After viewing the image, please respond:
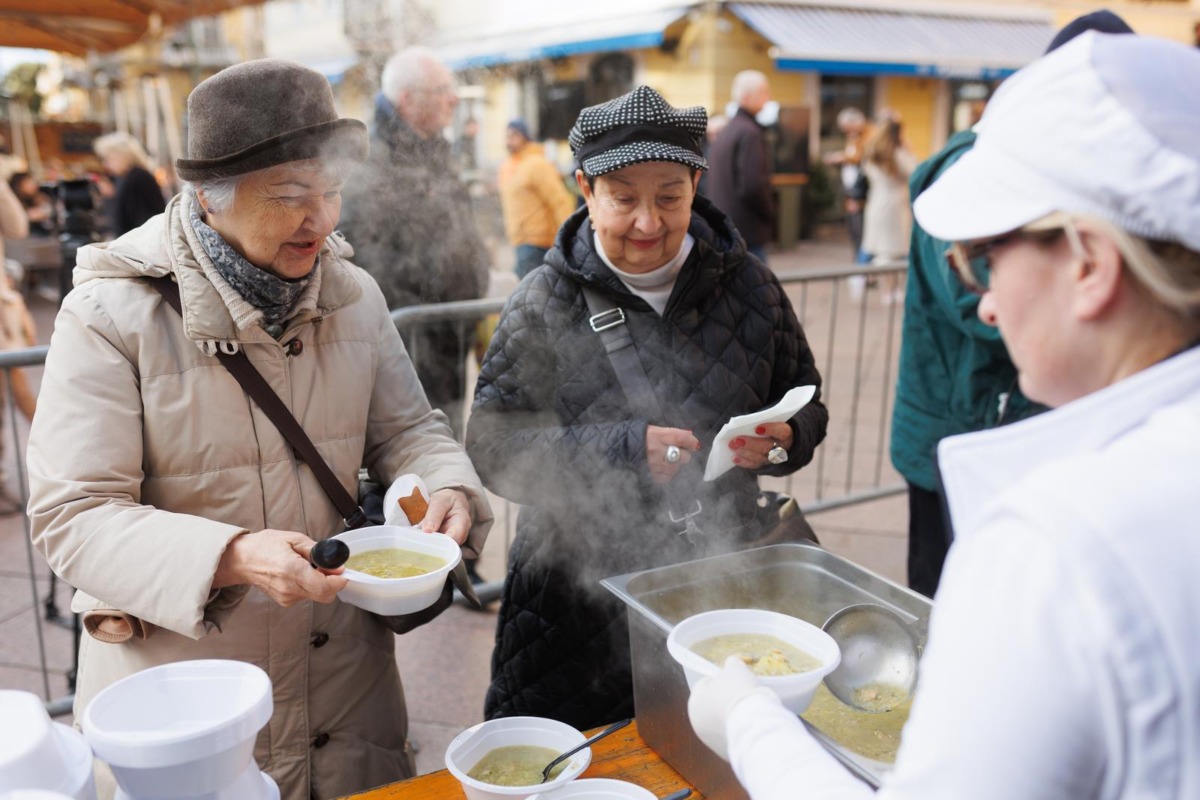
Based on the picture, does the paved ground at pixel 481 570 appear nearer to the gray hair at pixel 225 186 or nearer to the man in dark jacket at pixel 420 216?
the man in dark jacket at pixel 420 216

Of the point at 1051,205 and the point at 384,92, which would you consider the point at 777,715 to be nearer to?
the point at 1051,205

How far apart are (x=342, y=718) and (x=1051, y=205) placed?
71.0 inches

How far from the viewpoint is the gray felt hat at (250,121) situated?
1.82 m

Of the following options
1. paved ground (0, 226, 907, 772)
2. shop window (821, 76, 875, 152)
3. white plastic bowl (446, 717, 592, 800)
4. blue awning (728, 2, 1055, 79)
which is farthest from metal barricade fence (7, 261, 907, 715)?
shop window (821, 76, 875, 152)

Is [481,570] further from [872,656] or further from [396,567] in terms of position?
[872,656]

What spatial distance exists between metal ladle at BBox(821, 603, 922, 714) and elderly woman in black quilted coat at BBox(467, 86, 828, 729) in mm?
572

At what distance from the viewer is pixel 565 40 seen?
18141 millimetres

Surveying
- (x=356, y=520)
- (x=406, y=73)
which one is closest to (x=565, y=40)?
(x=406, y=73)

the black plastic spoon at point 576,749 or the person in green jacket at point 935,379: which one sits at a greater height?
the person in green jacket at point 935,379

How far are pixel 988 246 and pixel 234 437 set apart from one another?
4.88ft

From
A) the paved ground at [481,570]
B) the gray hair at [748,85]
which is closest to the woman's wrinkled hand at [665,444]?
the paved ground at [481,570]

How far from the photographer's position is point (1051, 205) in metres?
0.95

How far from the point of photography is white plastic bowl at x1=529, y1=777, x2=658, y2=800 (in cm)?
157

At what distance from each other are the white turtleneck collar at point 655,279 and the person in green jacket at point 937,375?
74cm
